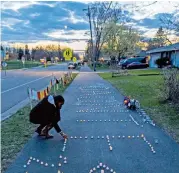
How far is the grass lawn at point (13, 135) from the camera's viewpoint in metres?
5.00

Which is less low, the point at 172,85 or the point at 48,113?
the point at 172,85

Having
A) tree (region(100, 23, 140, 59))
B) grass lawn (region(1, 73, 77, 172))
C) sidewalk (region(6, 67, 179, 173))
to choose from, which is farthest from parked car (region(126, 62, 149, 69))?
sidewalk (region(6, 67, 179, 173))

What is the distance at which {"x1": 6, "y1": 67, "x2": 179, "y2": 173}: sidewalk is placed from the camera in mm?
4484

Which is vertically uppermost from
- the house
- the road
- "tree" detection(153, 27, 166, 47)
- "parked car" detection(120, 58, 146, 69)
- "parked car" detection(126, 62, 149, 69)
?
"tree" detection(153, 27, 166, 47)

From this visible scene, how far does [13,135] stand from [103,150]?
234 cm

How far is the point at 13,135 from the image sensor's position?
639cm

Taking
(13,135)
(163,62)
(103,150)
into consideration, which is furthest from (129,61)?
(103,150)

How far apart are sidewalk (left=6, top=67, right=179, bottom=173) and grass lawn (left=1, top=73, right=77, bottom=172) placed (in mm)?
153

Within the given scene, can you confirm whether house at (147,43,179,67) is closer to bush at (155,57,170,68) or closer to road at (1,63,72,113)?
bush at (155,57,170,68)

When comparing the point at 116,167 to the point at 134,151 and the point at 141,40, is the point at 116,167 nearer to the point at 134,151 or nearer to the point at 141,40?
the point at 134,151

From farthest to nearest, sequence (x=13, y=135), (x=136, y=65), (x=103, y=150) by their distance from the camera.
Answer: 1. (x=136, y=65)
2. (x=13, y=135)
3. (x=103, y=150)

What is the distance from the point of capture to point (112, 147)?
18.2ft

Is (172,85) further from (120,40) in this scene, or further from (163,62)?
(120,40)

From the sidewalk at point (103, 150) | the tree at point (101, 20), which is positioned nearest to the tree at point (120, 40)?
the tree at point (101, 20)
